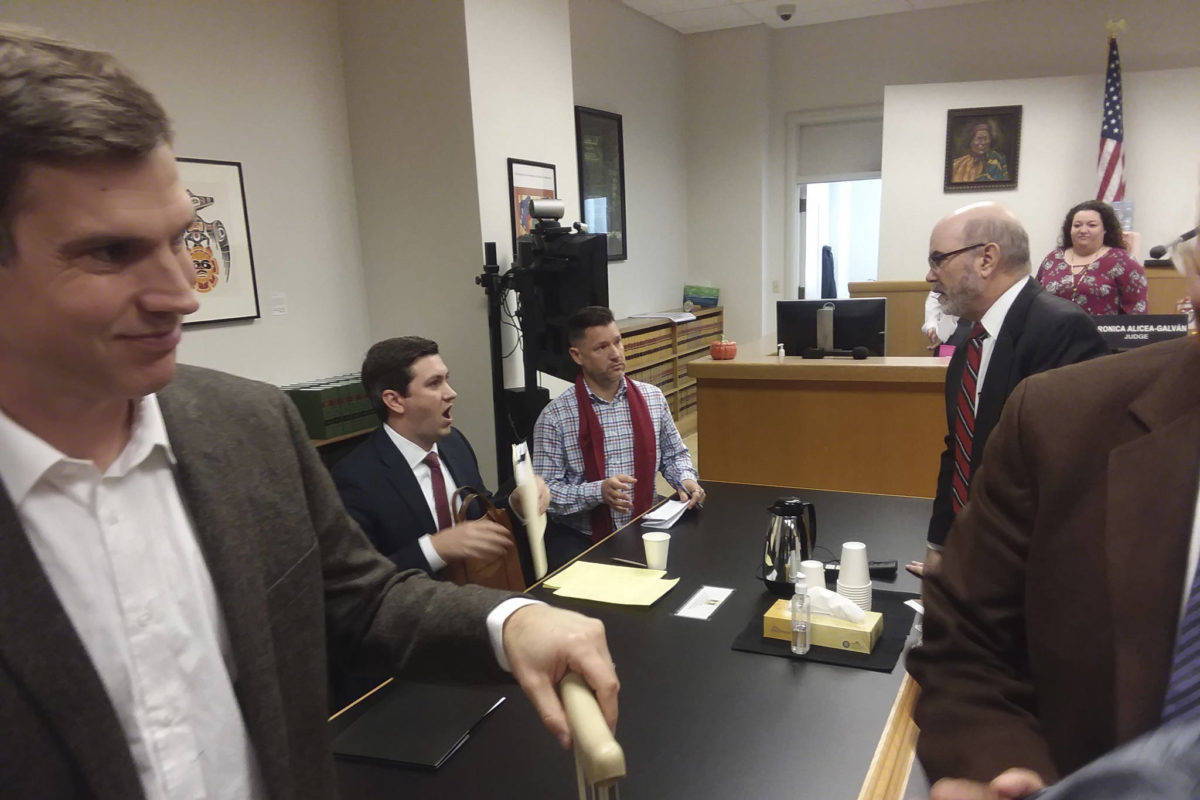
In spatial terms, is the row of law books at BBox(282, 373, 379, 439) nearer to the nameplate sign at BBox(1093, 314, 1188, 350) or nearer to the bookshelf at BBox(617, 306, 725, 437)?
the bookshelf at BBox(617, 306, 725, 437)

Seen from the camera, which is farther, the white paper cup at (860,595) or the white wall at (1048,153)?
the white wall at (1048,153)

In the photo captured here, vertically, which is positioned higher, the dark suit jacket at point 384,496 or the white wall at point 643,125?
the white wall at point 643,125

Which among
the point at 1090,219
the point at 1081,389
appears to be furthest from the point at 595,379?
the point at 1090,219

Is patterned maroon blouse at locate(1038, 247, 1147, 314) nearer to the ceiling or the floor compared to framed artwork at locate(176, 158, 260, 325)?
nearer to the floor

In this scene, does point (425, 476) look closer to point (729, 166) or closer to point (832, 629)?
point (832, 629)

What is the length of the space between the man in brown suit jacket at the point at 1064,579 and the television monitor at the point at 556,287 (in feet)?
8.48

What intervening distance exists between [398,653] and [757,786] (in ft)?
1.99

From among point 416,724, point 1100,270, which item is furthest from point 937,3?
point 416,724

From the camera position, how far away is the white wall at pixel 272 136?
3.30 m

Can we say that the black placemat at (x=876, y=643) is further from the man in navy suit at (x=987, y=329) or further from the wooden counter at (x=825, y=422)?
the wooden counter at (x=825, y=422)

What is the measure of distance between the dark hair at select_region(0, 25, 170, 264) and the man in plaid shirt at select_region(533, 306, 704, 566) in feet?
7.53

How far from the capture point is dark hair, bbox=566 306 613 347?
122 inches

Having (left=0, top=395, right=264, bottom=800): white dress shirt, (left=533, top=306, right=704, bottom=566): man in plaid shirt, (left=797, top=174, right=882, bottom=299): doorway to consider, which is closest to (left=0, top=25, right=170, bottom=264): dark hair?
(left=0, top=395, right=264, bottom=800): white dress shirt

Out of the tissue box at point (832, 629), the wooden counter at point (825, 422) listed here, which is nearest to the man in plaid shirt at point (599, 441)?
the wooden counter at point (825, 422)
